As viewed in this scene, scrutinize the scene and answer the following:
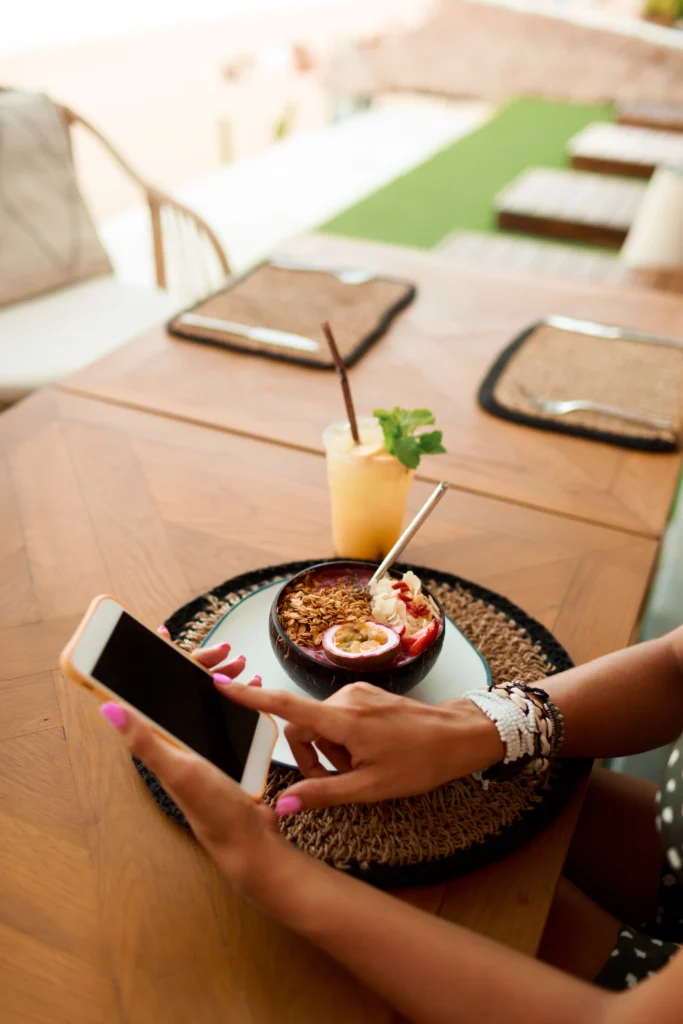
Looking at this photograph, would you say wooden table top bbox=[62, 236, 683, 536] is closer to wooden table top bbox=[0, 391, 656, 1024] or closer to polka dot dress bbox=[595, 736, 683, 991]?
wooden table top bbox=[0, 391, 656, 1024]

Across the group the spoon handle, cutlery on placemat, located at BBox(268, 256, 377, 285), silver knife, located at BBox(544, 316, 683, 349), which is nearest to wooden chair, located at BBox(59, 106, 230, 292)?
cutlery on placemat, located at BBox(268, 256, 377, 285)

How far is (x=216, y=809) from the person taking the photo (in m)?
0.51

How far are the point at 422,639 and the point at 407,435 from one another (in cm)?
24

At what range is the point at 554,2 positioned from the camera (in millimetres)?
6602

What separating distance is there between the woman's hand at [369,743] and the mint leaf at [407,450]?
0.27 m

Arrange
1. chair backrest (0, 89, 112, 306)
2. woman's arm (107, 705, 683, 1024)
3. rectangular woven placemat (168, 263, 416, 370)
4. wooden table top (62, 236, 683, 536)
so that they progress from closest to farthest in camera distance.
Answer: woman's arm (107, 705, 683, 1024), wooden table top (62, 236, 683, 536), rectangular woven placemat (168, 263, 416, 370), chair backrest (0, 89, 112, 306)

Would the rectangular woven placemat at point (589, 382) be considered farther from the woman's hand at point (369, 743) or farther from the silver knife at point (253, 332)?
the woman's hand at point (369, 743)

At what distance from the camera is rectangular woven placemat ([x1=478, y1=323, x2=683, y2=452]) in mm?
1095

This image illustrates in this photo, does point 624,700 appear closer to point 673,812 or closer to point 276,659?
point 673,812

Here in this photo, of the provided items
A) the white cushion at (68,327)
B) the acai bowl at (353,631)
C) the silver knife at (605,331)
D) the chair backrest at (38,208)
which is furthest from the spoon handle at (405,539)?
the chair backrest at (38,208)

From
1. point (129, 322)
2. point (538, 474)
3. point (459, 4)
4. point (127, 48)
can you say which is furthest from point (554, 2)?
point (538, 474)

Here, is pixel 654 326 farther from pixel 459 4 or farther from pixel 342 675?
pixel 459 4

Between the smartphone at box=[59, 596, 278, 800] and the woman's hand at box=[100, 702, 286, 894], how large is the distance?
16 mm

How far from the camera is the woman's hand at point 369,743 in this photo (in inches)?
21.0
